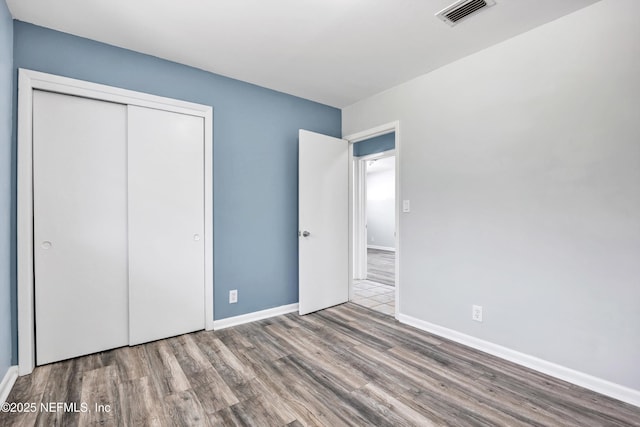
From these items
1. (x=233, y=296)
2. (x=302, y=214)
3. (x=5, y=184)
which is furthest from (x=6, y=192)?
(x=302, y=214)

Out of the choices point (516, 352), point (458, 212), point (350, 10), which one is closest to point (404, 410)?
point (516, 352)

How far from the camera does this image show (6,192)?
75.4 inches

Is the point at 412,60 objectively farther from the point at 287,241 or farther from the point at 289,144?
the point at 287,241

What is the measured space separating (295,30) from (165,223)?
190cm

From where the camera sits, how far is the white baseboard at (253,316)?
2.88m

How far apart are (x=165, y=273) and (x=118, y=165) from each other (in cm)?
98

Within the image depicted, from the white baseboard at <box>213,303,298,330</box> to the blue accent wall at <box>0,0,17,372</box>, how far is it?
140 cm

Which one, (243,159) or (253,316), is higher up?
(243,159)

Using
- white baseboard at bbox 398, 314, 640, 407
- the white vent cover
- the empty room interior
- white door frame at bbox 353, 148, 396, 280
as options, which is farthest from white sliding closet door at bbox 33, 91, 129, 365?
white door frame at bbox 353, 148, 396, 280

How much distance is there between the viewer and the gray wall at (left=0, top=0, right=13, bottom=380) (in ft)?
5.97

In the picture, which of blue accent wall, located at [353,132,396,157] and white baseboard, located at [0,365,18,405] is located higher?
blue accent wall, located at [353,132,396,157]

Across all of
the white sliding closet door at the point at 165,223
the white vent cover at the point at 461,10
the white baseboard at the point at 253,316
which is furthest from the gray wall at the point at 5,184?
the white vent cover at the point at 461,10

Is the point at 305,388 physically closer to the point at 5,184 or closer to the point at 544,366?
the point at 544,366

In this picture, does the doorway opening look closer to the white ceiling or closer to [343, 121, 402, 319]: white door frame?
[343, 121, 402, 319]: white door frame
